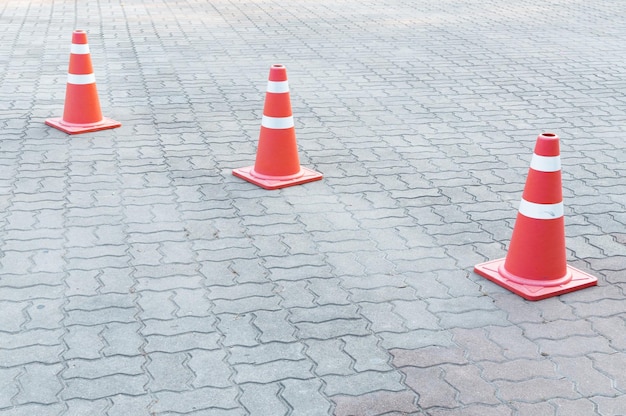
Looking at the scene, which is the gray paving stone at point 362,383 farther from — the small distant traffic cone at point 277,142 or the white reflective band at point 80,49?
the white reflective band at point 80,49

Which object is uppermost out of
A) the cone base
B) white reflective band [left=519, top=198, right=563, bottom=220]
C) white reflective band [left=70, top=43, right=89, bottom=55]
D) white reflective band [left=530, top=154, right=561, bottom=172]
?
white reflective band [left=530, top=154, right=561, bottom=172]

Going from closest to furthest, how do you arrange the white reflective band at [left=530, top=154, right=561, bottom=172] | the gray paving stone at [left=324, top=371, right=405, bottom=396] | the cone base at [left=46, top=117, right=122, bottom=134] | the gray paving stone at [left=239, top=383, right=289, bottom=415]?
1. the gray paving stone at [left=239, top=383, right=289, bottom=415]
2. the gray paving stone at [left=324, top=371, right=405, bottom=396]
3. the white reflective band at [left=530, top=154, right=561, bottom=172]
4. the cone base at [left=46, top=117, right=122, bottom=134]

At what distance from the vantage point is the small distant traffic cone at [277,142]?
6539 millimetres

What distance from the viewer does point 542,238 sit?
4863 mm

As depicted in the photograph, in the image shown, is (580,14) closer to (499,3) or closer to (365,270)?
(499,3)

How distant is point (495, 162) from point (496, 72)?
12.9 ft

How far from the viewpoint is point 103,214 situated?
19.7 feet

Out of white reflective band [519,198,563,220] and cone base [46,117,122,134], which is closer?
white reflective band [519,198,563,220]

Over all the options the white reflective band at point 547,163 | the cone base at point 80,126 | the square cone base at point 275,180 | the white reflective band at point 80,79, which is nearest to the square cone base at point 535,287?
the white reflective band at point 547,163

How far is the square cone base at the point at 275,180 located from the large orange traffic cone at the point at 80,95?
73.4 inches

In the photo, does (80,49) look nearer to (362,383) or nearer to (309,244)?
(309,244)

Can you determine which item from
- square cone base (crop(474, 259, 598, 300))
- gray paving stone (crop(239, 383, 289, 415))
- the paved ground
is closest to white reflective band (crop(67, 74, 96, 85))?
the paved ground

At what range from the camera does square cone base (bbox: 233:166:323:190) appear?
6547mm

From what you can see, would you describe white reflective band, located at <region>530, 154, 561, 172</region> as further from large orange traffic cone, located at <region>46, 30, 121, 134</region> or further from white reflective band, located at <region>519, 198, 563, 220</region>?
large orange traffic cone, located at <region>46, 30, 121, 134</region>
